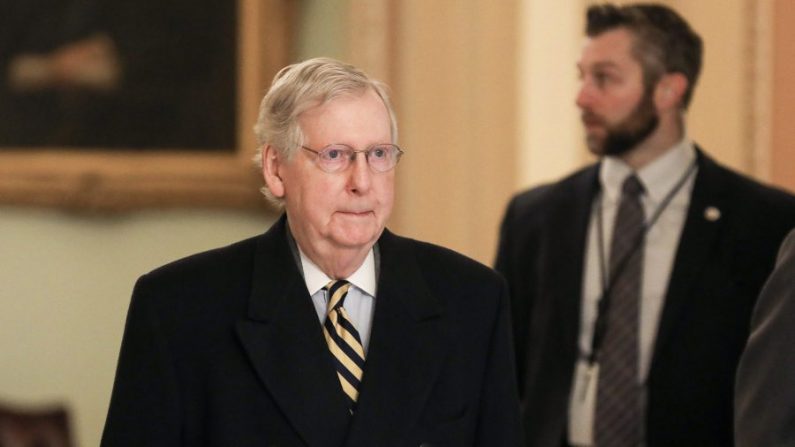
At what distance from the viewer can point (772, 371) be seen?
299 cm

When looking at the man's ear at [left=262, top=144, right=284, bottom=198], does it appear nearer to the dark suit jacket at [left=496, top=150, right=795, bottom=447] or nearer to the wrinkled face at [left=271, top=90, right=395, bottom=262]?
the wrinkled face at [left=271, top=90, right=395, bottom=262]

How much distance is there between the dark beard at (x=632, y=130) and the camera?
4.83 metres

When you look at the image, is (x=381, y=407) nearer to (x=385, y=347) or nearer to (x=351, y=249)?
(x=385, y=347)

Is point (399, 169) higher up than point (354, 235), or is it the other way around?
point (354, 235)

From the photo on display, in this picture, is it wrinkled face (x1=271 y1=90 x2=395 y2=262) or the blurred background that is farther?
the blurred background

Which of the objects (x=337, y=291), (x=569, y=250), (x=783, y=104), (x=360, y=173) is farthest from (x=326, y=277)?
(x=783, y=104)

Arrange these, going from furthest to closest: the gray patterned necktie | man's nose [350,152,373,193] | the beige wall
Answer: the beige wall < the gray patterned necktie < man's nose [350,152,373,193]

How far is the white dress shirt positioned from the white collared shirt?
74.2 inches

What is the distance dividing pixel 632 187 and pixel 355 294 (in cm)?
216

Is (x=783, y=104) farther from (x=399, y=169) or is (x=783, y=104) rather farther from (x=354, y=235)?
(x=354, y=235)

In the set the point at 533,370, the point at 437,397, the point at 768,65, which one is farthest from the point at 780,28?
the point at 437,397

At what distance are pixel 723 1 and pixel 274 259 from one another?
3.69m

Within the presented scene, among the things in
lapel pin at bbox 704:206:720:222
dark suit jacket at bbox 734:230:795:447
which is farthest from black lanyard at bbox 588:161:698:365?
dark suit jacket at bbox 734:230:795:447

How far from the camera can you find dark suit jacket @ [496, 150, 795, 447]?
4.51 m
